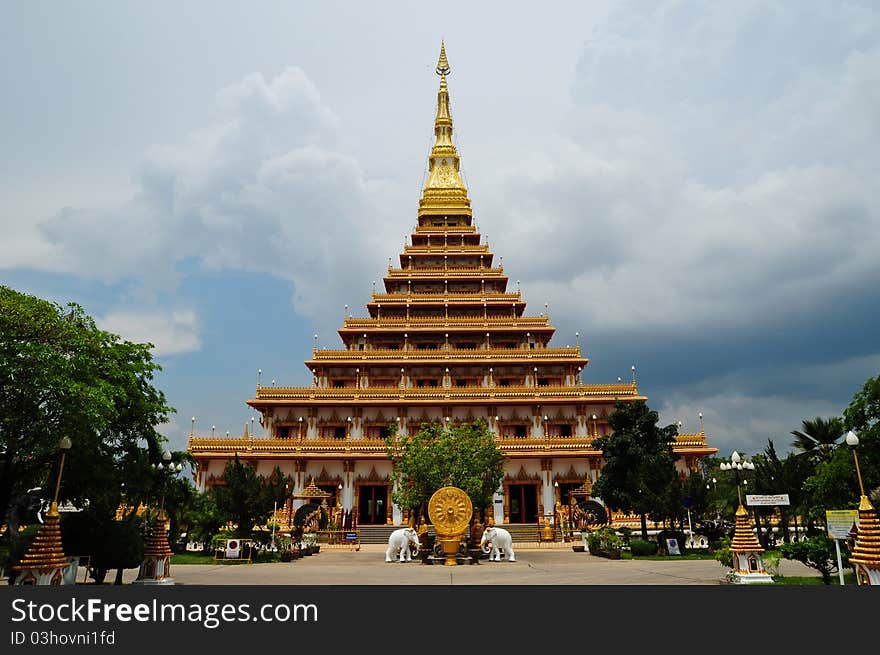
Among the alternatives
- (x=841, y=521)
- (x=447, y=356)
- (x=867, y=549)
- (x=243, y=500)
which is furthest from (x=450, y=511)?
(x=447, y=356)

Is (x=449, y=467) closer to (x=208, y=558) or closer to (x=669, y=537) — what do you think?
(x=669, y=537)

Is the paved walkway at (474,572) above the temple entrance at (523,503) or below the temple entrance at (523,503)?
below

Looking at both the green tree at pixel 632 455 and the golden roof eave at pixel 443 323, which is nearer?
the green tree at pixel 632 455

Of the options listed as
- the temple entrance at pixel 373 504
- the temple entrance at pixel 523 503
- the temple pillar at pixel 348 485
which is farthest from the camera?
the temple entrance at pixel 373 504

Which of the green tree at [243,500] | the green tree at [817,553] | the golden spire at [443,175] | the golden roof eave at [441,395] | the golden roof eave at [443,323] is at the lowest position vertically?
the green tree at [817,553]

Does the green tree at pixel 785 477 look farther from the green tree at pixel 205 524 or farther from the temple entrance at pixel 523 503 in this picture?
the green tree at pixel 205 524

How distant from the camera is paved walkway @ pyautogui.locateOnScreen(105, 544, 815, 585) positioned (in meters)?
17.5

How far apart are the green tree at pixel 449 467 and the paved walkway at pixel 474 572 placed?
12.6 ft

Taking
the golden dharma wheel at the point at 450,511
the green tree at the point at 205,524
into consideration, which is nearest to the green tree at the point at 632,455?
the golden dharma wheel at the point at 450,511

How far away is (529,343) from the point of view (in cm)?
4866

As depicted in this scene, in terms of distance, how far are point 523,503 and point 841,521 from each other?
27658mm

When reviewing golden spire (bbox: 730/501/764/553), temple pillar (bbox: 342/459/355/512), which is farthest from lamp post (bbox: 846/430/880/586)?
temple pillar (bbox: 342/459/355/512)

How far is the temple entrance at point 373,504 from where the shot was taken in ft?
133
